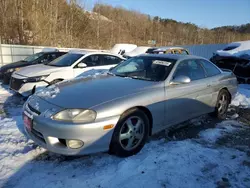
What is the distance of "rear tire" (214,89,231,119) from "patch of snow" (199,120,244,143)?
11.4 inches

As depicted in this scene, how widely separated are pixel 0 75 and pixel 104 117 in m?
7.75

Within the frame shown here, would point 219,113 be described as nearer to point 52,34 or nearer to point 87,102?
point 87,102

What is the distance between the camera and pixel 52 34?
18.7 m

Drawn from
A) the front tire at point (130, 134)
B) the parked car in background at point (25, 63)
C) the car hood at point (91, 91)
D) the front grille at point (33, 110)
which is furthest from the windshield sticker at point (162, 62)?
the parked car in background at point (25, 63)

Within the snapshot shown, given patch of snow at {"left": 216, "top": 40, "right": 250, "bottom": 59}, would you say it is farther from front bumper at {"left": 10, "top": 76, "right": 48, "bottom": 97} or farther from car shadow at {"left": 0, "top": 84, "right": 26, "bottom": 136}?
car shadow at {"left": 0, "top": 84, "right": 26, "bottom": 136}

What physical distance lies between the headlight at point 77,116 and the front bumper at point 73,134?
0.06 meters

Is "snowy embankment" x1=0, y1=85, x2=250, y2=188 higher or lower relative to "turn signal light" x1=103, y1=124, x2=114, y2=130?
lower

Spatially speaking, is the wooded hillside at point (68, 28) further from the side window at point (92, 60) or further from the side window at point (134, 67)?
the side window at point (134, 67)

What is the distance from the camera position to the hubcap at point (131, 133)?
3.18 m

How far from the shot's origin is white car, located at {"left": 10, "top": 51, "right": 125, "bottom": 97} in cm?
623

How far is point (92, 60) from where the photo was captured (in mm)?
7355

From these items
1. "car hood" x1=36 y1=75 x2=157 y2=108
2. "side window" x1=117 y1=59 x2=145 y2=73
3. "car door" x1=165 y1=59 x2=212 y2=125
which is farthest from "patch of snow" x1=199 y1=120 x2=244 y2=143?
"side window" x1=117 y1=59 x2=145 y2=73

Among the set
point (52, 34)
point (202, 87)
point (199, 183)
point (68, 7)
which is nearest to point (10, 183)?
point (199, 183)

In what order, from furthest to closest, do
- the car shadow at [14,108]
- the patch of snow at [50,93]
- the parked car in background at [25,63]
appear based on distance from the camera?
the parked car in background at [25,63], the car shadow at [14,108], the patch of snow at [50,93]
